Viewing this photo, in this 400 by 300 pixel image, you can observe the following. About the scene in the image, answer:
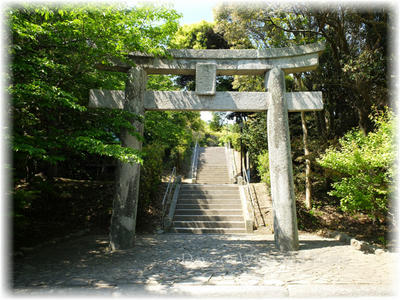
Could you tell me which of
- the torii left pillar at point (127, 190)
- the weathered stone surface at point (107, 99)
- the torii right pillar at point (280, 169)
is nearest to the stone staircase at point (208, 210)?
the torii right pillar at point (280, 169)

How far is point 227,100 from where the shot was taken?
6238 mm

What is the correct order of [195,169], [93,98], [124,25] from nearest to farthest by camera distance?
[124,25] < [93,98] < [195,169]

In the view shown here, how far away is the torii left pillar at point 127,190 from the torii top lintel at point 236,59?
647 mm

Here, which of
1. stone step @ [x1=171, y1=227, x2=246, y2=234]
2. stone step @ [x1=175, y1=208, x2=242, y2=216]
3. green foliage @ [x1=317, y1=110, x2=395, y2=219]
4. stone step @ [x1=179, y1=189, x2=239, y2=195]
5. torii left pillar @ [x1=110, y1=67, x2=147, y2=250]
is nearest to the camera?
green foliage @ [x1=317, y1=110, x2=395, y2=219]

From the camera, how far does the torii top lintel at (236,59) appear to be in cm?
629

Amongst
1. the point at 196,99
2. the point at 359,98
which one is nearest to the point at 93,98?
the point at 196,99

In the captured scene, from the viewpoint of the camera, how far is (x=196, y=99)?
6.23 metres

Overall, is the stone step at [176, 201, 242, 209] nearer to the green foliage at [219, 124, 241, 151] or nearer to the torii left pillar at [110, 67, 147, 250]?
the torii left pillar at [110, 67, 147, 250]

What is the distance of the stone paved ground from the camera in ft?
11.9

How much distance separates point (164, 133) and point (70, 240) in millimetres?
4927

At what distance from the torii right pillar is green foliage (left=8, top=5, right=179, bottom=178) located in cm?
309

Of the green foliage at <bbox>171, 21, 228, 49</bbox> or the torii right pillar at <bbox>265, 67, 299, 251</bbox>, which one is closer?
the torii right pillar at <bbox>265, 67, 299, 251</bbox>

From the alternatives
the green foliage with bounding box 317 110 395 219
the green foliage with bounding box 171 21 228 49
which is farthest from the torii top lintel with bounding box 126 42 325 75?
the green foliage with bounding box 171 21 228 49

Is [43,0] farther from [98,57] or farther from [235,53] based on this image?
[235,53]
